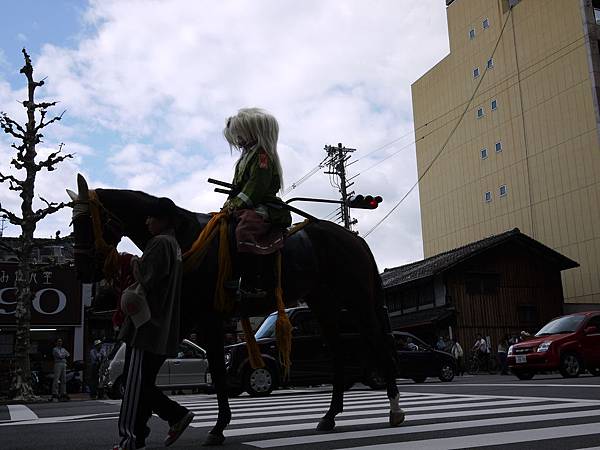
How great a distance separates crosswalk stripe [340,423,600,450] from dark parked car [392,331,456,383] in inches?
486

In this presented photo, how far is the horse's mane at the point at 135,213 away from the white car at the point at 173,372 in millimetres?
10899

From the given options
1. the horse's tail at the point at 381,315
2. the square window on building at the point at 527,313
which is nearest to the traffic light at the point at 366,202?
the horse's tail at the point at 381,315

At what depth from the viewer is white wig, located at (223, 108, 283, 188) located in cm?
513

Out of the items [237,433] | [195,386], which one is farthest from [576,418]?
[195,386]

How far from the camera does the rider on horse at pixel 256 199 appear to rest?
4.73 metres

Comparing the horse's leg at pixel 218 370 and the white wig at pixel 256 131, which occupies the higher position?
the white wig at pixel 256 131

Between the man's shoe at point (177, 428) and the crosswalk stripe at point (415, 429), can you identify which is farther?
the crosswalk stripe at point (415, 429)

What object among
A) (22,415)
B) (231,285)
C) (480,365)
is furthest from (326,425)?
(480,365)

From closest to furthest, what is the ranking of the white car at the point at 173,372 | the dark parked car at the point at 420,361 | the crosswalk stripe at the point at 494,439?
the crosswalk stripe at the point at 494,439 < the white car at the point at 173,372 < the dark parked car at the point at 420,361

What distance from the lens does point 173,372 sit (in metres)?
16.3

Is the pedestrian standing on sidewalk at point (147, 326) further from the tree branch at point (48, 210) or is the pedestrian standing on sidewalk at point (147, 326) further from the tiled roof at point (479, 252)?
the tiled roof at point (479, 252)

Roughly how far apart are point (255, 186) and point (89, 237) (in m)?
1.31

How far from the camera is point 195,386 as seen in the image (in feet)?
54.0

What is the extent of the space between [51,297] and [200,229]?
23190 millimetres
